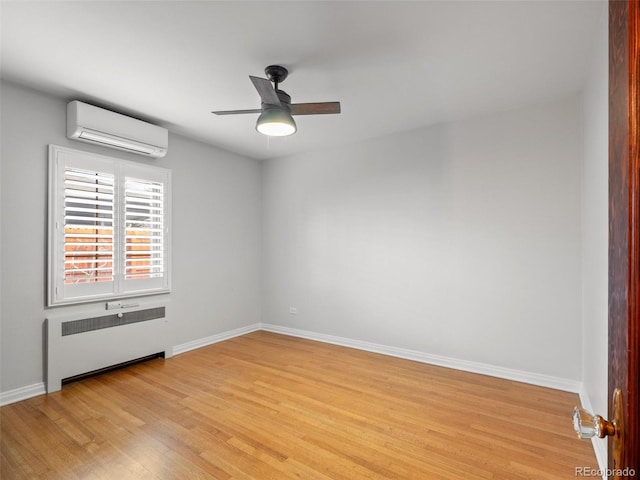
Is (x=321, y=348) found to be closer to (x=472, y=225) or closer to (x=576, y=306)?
(x=472, y=225)

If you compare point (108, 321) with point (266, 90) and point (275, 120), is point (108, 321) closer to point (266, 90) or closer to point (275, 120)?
point (275, 120)

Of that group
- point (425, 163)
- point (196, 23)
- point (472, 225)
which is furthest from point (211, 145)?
point (472, 225)

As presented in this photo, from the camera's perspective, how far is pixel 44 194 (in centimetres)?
301

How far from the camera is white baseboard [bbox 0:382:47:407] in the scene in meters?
2.75

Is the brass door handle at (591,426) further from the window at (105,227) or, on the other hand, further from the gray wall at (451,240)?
the window at (105,227)

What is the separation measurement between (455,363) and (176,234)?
370 cm

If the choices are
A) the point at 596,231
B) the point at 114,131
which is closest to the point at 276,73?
the point at 114,131

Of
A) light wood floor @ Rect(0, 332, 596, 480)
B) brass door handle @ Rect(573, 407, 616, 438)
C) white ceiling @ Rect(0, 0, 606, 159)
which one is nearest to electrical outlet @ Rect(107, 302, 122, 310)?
light wood floor @ Rect(0, 332, 596, 480)

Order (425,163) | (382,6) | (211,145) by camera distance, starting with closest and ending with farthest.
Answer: (382,6)
(425,163)
(211,145)

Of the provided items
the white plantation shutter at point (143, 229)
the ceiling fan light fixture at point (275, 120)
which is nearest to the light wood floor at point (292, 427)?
the white plantation shutter at point (143, 229)

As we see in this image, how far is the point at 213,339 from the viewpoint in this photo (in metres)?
4.56

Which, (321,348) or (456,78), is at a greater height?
(456,78)

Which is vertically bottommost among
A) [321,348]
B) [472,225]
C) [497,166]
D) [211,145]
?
[321,348]

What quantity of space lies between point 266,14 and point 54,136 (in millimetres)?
2514
